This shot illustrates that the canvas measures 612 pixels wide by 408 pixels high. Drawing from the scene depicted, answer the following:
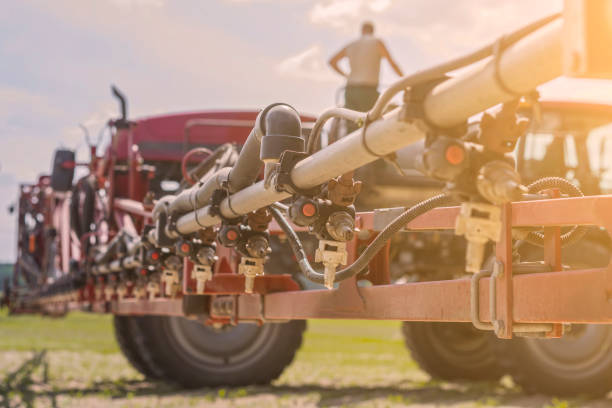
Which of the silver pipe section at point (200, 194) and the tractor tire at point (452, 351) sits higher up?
the silver pipe section at point (200, 194)

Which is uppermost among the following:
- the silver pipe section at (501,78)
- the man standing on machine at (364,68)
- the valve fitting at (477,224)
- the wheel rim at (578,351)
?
the man standing on machine at (364,68)

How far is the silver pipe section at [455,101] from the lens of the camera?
137 centimetres

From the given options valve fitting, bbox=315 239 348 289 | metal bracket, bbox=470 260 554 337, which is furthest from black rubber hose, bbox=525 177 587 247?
valve fitting, bbox=315 239 348 289

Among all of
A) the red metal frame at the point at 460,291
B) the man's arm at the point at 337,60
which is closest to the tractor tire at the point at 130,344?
the man's arm at the point at 337,60

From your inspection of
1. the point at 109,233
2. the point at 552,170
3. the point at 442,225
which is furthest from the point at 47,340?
the point at 442,225

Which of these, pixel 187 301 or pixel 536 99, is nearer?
pixel 536 99

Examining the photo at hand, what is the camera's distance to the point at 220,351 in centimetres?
697

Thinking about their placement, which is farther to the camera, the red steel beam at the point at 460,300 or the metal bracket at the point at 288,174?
the metal bracket at the point at 288,174

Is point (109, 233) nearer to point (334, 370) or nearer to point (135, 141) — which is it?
point (135, 141)

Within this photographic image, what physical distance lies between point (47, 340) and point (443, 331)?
9.31 meters

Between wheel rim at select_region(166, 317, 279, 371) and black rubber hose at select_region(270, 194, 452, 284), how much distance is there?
4202 millimetres

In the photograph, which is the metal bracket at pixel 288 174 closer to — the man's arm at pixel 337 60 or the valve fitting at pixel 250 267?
the valve fitting at pixel 250 267

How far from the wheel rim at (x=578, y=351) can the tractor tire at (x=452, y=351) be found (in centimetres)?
230

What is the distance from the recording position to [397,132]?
67.4 inches
